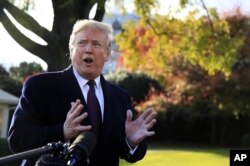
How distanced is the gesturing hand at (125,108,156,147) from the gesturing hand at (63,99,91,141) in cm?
52

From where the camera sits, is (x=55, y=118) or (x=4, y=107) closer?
(x=55, y=118)

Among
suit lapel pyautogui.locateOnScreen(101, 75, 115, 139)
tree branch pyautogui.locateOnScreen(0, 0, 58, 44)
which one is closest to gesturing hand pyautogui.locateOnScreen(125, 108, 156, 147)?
suit lapel pyautogui.locateOnScreen(101, 75, 115, 139)

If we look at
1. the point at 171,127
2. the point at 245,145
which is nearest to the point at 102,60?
the point at 245,145

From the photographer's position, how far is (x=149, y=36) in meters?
16.0

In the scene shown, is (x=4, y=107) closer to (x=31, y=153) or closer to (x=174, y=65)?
(x=174, y=65)

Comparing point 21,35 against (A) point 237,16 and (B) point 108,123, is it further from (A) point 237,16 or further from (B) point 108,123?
(A) point 237,16

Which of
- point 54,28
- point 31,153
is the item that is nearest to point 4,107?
point 54,28

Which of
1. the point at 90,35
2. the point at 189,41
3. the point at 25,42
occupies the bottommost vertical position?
the point at 90,35

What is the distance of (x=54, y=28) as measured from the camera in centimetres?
1152

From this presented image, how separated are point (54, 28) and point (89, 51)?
859 centimetres

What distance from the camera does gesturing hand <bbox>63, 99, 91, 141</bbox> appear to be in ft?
9.00

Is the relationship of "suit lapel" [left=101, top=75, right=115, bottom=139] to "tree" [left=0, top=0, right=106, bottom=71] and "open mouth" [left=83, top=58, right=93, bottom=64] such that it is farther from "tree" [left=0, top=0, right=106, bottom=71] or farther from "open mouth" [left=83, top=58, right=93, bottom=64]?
"tree" [left=0, top=0, right=106, bottom=71]

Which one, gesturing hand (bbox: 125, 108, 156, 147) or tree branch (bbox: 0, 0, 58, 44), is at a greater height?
tree branch (bbox: 0, 0, 58, 44)

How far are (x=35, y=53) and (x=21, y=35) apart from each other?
1.62ft
